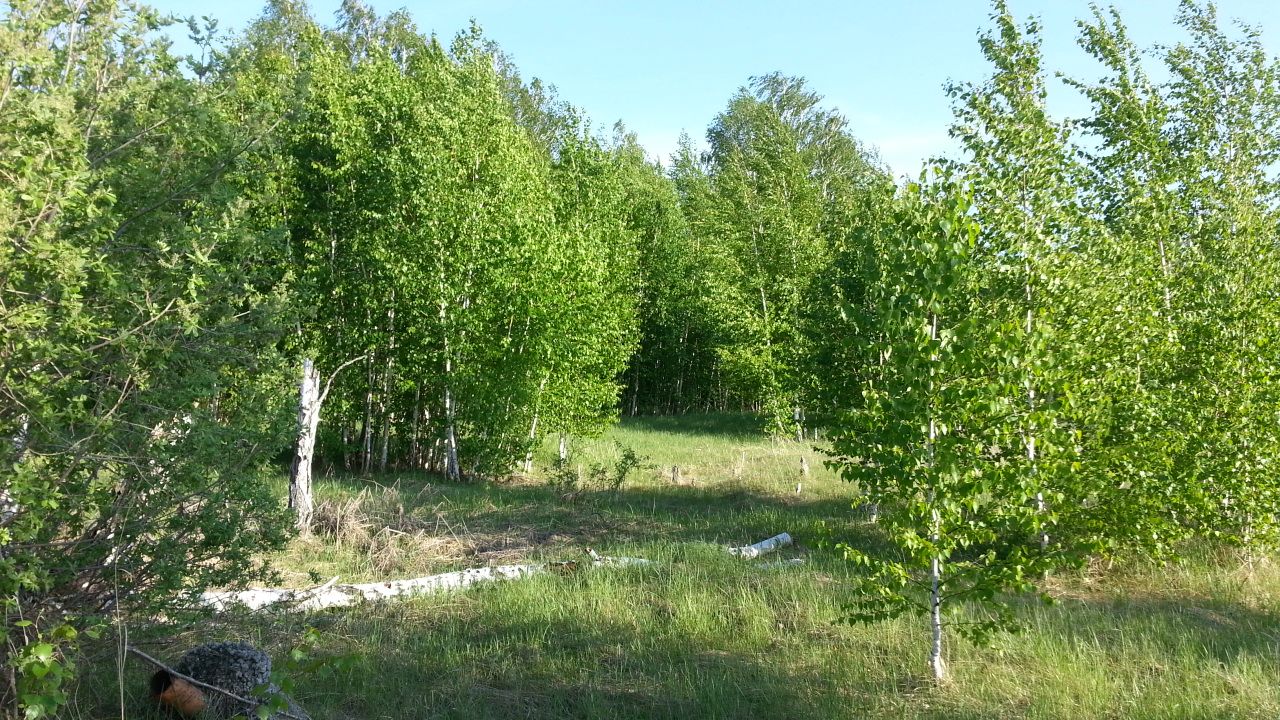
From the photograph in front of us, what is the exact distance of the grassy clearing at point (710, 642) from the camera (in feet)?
18.4

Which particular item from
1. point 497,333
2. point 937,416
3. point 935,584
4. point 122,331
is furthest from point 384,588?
point 497,333

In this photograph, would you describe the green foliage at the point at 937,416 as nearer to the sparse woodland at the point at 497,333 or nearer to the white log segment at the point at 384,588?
the sparse woodland at the point at 497,333

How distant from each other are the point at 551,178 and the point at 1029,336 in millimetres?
17929

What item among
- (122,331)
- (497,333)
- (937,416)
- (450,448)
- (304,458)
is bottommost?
(450,448)

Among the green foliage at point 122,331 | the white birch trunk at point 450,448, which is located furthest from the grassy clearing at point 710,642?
the white birch trunk at point 450,448

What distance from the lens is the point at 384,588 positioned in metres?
8.32

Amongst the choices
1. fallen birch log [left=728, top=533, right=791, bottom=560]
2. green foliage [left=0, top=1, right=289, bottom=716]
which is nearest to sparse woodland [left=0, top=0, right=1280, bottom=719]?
green foliage [left=0, top=1, right=289, bottom=716]

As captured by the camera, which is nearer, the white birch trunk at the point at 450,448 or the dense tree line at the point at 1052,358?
the dense tree line at the point at 1052,358

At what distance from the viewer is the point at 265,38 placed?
1223 inches

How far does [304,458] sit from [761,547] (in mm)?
5730

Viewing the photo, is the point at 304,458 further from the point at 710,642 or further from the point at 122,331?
the point at 122,331

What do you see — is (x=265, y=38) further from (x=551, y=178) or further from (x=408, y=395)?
(x=408, y=395)

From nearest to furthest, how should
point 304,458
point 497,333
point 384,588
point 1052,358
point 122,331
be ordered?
point 122,331 → point 1052,358 → point 384,588 → point 304,458 → point 497,333

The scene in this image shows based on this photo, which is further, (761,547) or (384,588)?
(761,547)
